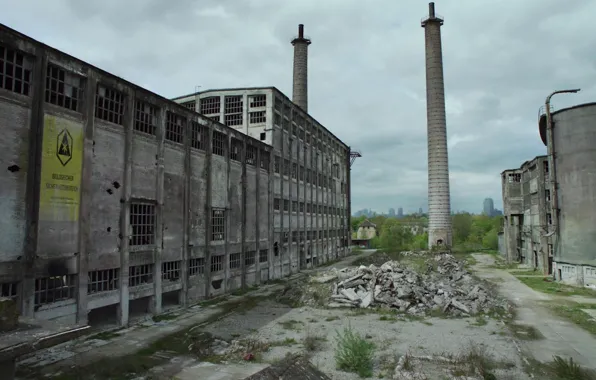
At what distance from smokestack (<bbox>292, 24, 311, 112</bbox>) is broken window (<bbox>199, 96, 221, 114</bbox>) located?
19769 mm

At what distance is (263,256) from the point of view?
1329 inches

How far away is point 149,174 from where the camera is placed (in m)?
20.7

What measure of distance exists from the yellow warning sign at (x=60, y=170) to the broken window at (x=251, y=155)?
15432 millimetres

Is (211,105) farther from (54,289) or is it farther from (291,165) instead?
(54,289)

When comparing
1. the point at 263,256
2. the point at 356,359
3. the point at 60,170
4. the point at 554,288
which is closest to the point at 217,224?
the point at 263,256

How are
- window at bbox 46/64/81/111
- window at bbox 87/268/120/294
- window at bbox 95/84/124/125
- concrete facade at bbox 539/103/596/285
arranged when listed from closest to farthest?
window at bbox 46/64/81/111 → window at bbox 87/268/120/294 → window at bbox 95/84/124/125 → concrete facade at bbox 539/103/596/285

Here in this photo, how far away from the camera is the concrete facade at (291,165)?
36.4 meters

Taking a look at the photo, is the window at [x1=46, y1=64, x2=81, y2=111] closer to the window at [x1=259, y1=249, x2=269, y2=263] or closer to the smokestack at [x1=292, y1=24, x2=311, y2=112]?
the window at [x1=259, y1=249, x2=269, y2=263]

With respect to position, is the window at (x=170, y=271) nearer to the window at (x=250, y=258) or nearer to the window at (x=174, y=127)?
the window at (x=174, y=127)

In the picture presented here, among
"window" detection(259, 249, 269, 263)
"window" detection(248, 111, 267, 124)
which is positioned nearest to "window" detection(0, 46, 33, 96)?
"window" detection(259, 249, 269, 263)

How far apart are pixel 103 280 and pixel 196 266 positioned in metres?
7.16

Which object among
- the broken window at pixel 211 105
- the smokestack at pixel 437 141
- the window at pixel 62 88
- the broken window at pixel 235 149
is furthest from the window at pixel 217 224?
the smokestack at pixel 437 141

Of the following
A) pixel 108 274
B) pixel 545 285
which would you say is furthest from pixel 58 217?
pixel 545 285

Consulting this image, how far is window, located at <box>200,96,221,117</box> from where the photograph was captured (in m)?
37.5
